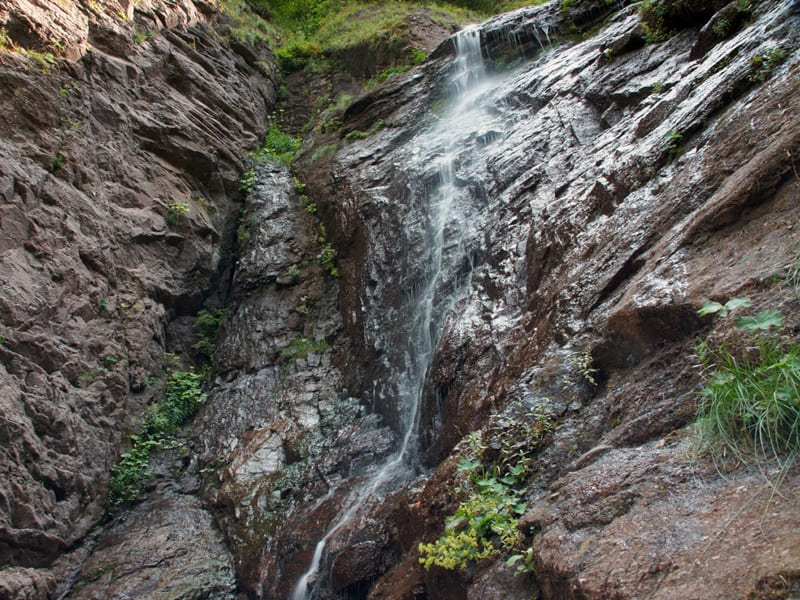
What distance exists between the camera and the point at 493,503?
141 inches

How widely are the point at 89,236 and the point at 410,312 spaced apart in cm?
516

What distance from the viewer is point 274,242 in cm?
1077

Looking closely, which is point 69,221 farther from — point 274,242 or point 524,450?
point 524,450

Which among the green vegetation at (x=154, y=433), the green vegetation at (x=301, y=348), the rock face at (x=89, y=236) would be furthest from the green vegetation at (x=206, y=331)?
the green vegetation at (x=301, y=348)

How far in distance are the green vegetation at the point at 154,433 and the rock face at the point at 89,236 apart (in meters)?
0.21

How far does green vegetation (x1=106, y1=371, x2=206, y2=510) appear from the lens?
7234mm

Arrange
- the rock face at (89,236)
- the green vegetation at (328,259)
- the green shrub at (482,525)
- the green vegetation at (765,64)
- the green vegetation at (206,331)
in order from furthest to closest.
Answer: the green vegetation at (328,259)
the green vegetation at (206,331)
the rock face at (89,236)
the green vegetation at (765,64)
the green shrub at (482,525)

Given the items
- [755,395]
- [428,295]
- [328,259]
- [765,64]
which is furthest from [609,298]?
[328,259]

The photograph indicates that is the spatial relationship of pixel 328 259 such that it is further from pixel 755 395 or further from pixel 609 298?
pixel 755 395

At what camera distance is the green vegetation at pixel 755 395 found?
2.30 m

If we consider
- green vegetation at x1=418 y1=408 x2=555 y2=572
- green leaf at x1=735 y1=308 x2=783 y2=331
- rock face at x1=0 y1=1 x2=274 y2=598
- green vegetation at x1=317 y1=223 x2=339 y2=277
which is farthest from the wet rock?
green leaf at x1=735 y1=308 x2=783 y2=331

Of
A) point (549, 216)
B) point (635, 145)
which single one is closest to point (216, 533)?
point (549, 216)

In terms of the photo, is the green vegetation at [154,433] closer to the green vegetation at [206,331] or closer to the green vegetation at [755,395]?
the green vegetation at [206,331]

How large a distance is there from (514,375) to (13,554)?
5.98 metres
